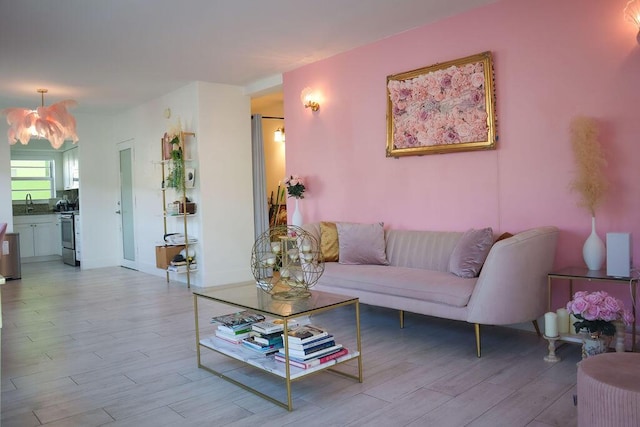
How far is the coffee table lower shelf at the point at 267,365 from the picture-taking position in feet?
8.48

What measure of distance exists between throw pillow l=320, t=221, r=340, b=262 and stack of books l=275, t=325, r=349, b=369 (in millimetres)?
1746

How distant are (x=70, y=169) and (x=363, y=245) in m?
7.41

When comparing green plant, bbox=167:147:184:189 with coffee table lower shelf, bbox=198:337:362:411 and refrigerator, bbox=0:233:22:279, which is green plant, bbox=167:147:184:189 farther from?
coffee table lower shelf, bbox=198:337:362:411

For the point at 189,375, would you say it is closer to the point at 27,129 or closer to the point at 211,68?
the point at 211,68

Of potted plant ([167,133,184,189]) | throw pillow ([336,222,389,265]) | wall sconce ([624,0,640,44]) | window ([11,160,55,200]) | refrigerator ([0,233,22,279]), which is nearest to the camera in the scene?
wall sconce ([624,0,640,44])

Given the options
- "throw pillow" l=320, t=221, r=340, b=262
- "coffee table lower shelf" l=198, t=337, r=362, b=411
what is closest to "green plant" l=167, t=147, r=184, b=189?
"throw pillow" l=320, t=221, r=340, b=262

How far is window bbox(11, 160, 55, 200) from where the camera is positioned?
970 cm

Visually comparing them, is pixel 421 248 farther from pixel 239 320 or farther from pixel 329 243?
pixel 239 320

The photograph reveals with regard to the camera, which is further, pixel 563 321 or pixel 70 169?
pixel 70 169

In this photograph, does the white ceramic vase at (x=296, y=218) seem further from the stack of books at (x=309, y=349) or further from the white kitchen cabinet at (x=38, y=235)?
the white kitchen cabinet at (x=38, y=235)

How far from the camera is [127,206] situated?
27.0ft

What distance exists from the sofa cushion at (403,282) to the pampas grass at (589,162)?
914mm

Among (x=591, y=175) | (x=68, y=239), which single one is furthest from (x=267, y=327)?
(x=68, y=239)

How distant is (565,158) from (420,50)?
1.60m
